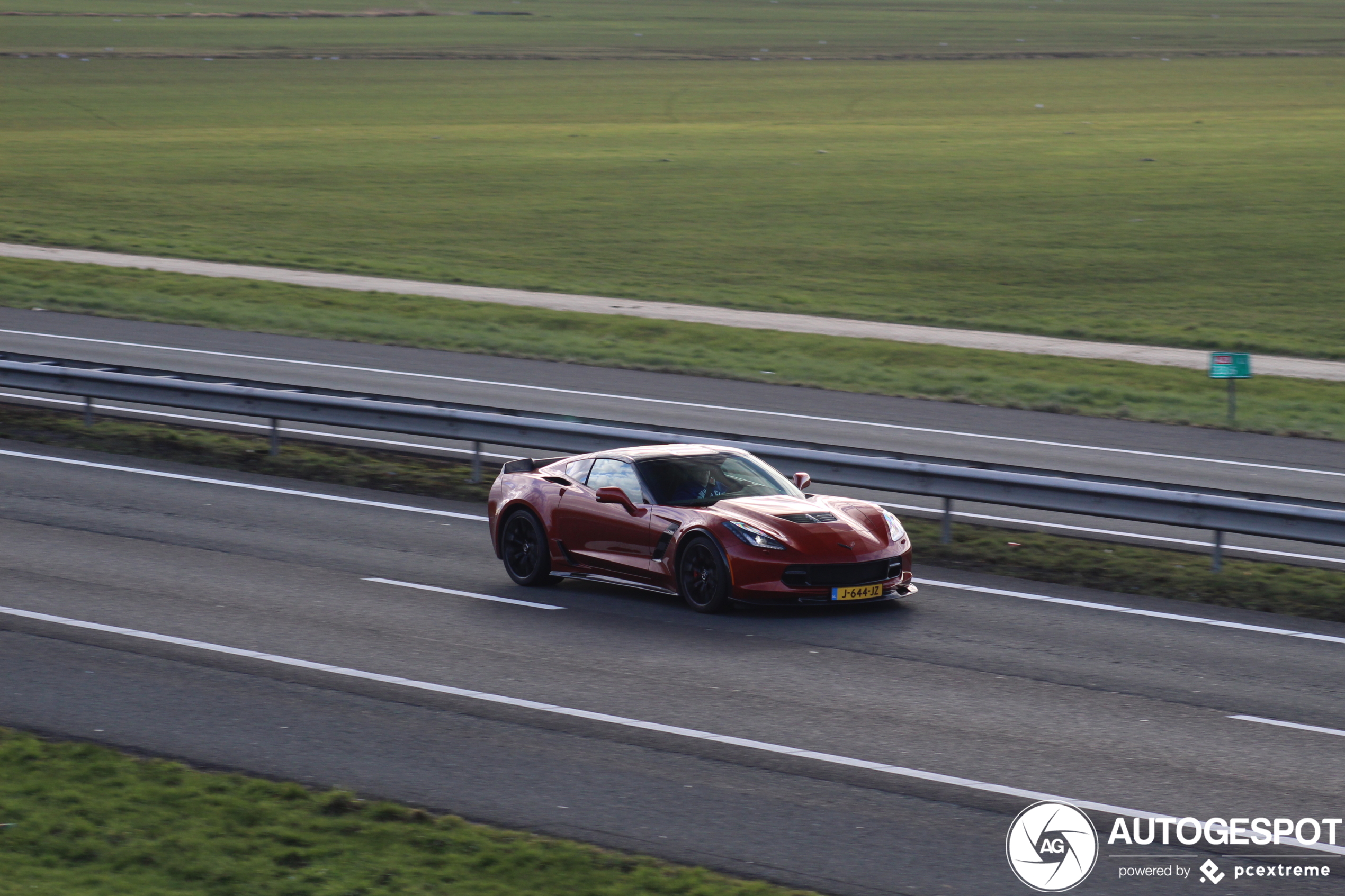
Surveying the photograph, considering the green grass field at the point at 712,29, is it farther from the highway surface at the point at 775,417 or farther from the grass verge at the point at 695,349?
the highway surface at the point at 775,417

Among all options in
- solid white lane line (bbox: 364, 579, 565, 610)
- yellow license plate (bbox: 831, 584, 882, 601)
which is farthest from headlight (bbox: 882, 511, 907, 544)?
solid white lane line (bbox: 364, 579, 565, 610)

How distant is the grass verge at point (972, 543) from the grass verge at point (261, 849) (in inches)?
293

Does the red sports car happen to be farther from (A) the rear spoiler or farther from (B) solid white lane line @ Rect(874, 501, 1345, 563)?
(B) solid white lane line @ Rect(874, 501, 1345, 563)

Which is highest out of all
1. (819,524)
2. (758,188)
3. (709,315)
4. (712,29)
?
(712,29)

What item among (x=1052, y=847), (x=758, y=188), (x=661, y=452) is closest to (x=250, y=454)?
(x=661, y=452)

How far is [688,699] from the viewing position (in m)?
10.3

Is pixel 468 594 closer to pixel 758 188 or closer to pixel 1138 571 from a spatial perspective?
pixel 1138 571

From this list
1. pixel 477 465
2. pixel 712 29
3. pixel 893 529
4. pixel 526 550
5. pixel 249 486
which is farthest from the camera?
pixel 712 29

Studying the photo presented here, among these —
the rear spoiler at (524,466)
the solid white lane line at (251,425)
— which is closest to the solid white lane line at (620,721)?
the rear spoiler at (524,466)

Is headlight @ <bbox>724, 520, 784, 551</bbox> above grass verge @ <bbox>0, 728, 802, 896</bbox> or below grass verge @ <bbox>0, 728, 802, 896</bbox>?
above

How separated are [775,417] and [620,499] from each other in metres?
8.87

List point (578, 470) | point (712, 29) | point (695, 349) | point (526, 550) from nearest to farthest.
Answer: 1. point (526, 550)
2. point (578, 470)
3. point (695, 349)
4. point (712, 29)

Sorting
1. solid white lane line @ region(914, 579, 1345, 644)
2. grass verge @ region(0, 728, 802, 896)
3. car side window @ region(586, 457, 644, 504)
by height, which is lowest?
grass verge @ region(0, 728, 802, 896)

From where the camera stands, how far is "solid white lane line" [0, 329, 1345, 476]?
19452mm
